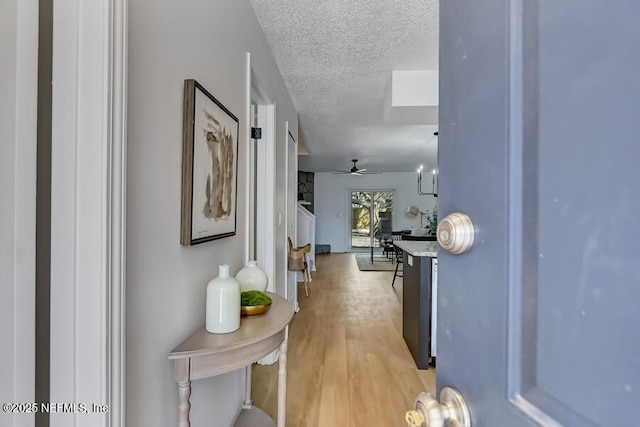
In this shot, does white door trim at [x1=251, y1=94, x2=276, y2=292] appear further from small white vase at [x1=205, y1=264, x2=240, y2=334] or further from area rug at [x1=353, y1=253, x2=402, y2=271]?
area rug at [x1=353, y1=253, x2=402, y2=271]

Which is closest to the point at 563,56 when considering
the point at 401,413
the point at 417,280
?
the point at 401,413

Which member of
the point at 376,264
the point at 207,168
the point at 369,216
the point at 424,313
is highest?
the point at 207,168

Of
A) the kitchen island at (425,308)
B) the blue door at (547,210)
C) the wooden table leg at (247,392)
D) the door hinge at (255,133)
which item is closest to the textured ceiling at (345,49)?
the door hinge at (255,133)

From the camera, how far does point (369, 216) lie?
10602 millimetres

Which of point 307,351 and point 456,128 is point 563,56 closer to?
point 456,128

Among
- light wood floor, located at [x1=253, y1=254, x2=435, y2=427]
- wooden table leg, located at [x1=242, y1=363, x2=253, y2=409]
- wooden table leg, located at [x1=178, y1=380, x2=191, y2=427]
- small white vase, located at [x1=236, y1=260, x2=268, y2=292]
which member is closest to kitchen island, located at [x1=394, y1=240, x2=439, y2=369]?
light wood floor, located at [x1=253, y1=254, x2=435, y2=427]

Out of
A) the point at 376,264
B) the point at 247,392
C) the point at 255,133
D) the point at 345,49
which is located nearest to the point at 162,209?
the point at 247,392

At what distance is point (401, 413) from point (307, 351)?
1.09 m

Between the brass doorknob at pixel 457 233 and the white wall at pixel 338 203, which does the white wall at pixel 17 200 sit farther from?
the white wall at pixel 338 203

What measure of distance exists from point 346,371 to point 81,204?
7.64 ft

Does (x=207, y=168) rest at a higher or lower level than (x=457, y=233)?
higher

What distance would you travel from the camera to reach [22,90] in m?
0.70

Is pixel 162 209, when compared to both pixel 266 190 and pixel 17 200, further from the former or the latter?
pixel 266 190

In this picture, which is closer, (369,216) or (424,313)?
(424,313)
